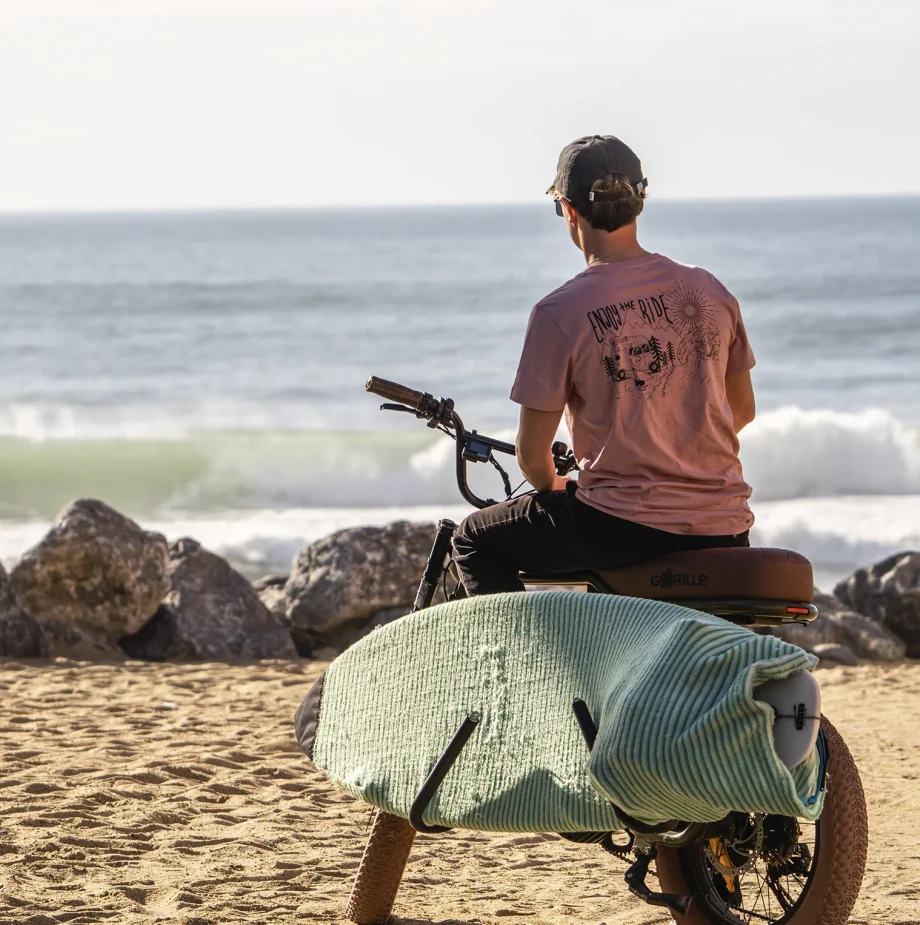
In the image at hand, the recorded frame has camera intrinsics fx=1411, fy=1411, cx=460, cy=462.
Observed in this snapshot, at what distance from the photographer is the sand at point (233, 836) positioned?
4.29m

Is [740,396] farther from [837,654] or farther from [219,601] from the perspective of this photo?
Answer: [219,601]

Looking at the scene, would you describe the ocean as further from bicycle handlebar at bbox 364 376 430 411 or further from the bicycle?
the bicycle

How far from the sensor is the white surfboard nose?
9.65 ft

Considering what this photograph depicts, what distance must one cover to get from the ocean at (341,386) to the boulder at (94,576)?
450cm

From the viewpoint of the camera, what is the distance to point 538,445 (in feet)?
11.8

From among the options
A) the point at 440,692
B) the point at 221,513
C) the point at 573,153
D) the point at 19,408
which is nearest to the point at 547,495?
the point at 440,692

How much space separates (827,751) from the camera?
348 centimetres

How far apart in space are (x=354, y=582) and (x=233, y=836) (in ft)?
14.9

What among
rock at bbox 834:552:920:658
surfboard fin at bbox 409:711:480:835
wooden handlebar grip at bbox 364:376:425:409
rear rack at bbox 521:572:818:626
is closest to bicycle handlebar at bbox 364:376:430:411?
wooden handlebar grip at bbox 364:376:425:409

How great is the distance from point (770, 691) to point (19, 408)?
24.8m

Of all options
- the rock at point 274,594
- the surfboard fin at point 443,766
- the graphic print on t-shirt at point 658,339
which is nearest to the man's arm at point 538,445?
the graphic print on t-shirt at point 658,339

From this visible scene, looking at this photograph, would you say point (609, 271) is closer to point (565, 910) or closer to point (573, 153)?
point (573, 153)

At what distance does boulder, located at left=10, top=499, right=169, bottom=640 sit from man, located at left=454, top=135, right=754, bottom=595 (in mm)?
5917

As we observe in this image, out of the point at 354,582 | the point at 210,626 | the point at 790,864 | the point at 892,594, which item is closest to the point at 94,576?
the point at 210,626
